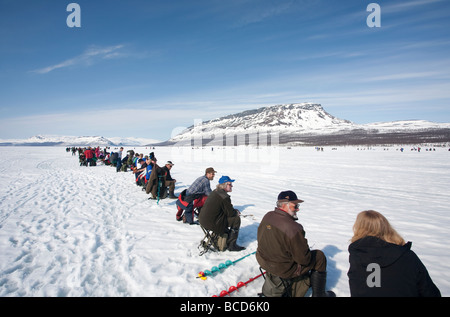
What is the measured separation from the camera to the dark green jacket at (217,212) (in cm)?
486

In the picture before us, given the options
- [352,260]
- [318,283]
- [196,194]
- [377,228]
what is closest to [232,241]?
[196,194]

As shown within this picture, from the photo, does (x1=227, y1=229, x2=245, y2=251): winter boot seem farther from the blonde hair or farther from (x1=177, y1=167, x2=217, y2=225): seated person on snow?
the blonde hair

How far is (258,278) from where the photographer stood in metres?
4.30

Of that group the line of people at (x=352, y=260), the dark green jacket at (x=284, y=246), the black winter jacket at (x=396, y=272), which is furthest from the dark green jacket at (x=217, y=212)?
the black winter jacket at (x=396, y=272)

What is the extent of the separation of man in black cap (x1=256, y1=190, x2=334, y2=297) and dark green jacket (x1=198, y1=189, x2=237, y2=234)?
143 cm

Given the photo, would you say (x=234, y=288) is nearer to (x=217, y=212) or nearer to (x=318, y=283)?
Answer: (x=318, y=283)

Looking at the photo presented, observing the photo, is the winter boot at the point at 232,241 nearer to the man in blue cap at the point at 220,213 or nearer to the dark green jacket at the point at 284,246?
the man in blue cap at the point at 220,213

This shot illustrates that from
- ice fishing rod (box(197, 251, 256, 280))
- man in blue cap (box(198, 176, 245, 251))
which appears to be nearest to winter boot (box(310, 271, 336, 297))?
ice fishing rod (box(197, 251, 256, 280))

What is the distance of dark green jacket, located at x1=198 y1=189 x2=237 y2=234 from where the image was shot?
4855 millimetres

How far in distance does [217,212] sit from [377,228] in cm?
281

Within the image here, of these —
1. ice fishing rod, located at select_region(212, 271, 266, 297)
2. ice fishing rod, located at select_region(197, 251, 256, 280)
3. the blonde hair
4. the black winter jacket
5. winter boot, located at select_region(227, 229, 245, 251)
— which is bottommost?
ice fishing rod, located at select_region(212, 271, 266, 297)

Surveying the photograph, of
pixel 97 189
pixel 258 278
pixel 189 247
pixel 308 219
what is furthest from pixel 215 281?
pixel 97 189

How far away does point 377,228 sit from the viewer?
2.75 m
